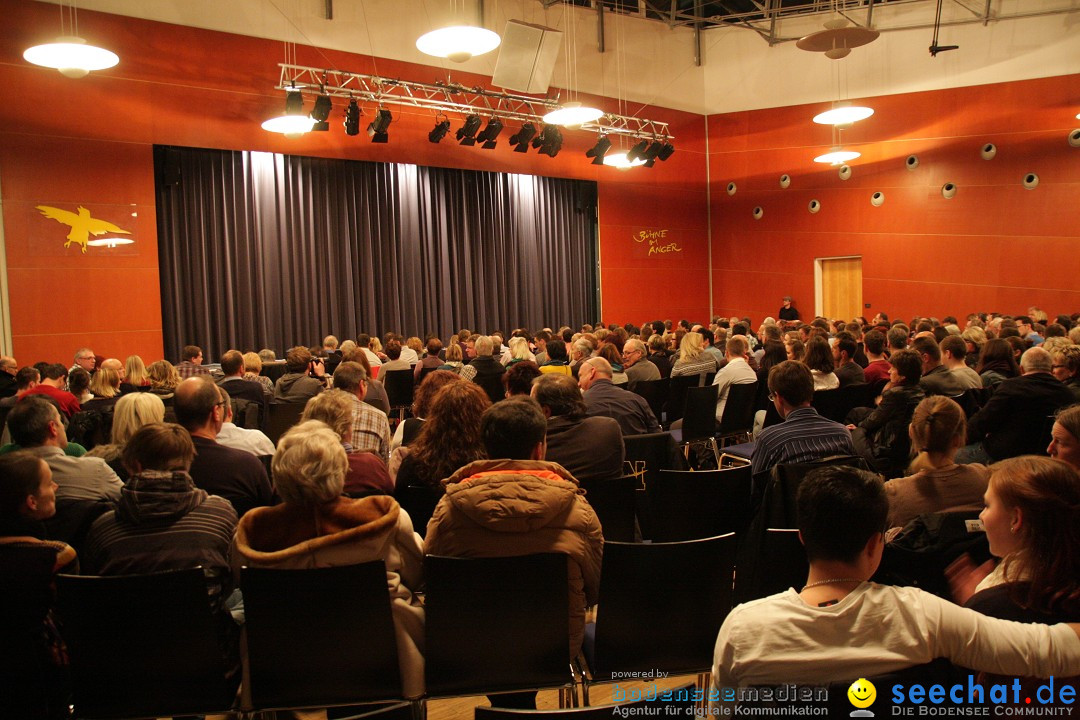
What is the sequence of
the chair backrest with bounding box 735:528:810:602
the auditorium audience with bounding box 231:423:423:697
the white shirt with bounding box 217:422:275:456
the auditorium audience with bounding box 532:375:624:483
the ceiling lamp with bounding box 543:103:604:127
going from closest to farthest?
the auditorium audience with bounding box 231:423:423:697, the chair backrest with bounding box 735:528:810:602, the auditorium audience with bounding box 532:375:624:483, the white shirt with bounding box 217:422:275:456, the ceiling lamp with bounding box 543:103:604:127

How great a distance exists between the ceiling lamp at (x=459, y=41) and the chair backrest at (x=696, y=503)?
15.0 ft

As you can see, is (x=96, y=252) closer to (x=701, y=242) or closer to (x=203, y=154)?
(x=203, y=154)

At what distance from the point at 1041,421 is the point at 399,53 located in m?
10.6

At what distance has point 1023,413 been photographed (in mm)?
4508

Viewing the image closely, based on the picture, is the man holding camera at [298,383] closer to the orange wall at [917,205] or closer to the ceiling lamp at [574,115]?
the ceiling lamp at [574,115]

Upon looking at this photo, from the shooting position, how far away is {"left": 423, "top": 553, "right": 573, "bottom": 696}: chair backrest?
2297mm

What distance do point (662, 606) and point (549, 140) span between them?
10552mm

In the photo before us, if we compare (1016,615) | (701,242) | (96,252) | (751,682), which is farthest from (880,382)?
(701,242)

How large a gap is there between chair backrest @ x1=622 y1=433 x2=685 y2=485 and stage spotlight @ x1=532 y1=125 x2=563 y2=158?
28.3ft

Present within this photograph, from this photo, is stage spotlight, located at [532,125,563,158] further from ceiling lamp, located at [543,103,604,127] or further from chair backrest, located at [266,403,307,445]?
chair backrest, located at [266,403,307,445]

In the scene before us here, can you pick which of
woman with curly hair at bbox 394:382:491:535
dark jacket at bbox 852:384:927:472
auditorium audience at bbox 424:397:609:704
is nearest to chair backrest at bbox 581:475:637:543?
woman with curly hair at bbox 394:382:491:535

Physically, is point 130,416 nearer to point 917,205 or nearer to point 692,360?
point 692,360

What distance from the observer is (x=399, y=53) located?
40.4 ft

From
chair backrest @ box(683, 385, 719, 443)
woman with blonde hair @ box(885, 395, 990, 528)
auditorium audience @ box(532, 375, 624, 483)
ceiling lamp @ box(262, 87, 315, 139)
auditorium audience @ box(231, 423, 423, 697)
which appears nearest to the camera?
auditorium audience @ box(231, 423, 423, 697)
